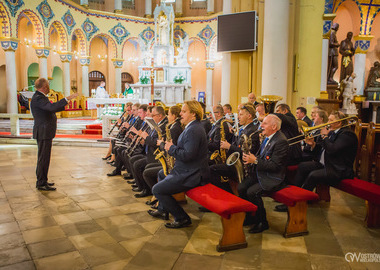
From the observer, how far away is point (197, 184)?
360 cm

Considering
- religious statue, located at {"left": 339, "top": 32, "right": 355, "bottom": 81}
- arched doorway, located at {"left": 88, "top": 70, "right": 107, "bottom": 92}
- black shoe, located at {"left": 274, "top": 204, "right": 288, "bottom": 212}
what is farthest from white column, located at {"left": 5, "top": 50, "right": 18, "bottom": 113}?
religious statue, located at {"left": 339, "top": 32, "right": 355, "bottom": 81}

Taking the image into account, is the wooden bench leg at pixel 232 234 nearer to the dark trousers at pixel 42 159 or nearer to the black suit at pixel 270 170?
the black suit at pixel 270 170

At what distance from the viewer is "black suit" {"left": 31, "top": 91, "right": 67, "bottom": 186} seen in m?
4.94

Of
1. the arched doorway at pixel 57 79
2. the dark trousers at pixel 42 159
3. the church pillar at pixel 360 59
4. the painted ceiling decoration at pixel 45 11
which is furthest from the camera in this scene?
the arched doorway at pixel 57 79

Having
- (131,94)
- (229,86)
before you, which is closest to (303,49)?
(229,86)

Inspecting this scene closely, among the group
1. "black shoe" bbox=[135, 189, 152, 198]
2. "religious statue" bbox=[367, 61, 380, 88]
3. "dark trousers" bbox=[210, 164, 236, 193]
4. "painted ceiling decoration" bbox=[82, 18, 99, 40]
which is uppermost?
"painted ceiling decoration" bbox=[82, 18, 99, 40]

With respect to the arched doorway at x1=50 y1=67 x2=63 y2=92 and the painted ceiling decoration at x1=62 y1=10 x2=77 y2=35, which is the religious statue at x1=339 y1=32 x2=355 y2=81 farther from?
the arched doorway at x1=50 y1=67 x2=63 y2=92

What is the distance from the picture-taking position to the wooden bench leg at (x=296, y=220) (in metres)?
3.46

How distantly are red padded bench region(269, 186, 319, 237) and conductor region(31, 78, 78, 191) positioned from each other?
3.38 metres

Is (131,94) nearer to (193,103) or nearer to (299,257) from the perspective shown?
(193,103)

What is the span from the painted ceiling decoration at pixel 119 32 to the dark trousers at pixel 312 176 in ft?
62.0

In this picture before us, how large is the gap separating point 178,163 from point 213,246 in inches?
37.9

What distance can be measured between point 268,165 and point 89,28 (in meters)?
19.3

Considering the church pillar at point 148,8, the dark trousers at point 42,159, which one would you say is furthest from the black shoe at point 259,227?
the church pillar at point 148,8
